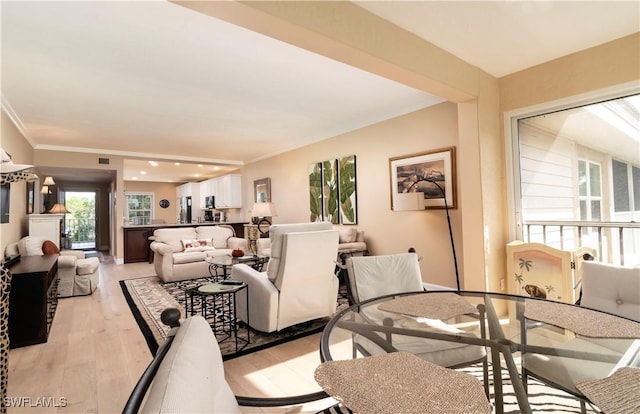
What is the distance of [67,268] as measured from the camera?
14.3 feet

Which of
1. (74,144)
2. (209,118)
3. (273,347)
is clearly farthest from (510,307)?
(74,144)

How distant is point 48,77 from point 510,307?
468 centimetres

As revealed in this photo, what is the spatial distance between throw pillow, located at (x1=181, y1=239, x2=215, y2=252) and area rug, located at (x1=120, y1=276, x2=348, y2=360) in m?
0.64

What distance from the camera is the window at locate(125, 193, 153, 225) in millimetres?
11625

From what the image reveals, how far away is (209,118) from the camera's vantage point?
479 centimetres

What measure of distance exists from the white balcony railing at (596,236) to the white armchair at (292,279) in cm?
217

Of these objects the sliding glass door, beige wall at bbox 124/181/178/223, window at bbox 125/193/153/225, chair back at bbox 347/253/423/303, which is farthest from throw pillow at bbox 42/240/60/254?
beige wall at bbox 124/181/178/223

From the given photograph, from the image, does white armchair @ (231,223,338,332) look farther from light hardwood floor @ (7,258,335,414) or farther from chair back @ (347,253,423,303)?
chair back @ (347,253,423,303)

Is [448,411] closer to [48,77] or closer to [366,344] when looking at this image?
[366,344]

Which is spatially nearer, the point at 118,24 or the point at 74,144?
the point at 118,24

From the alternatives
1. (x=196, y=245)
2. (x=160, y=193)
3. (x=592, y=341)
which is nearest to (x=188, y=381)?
(x=592, y=341)

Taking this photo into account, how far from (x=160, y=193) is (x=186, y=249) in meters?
7.70

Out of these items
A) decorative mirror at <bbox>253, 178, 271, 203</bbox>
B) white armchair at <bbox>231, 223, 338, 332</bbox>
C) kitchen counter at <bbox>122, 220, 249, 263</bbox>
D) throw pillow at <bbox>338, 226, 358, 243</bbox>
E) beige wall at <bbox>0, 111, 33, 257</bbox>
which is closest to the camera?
white armchair at <bbox>231, 223, 338, 332</bbox>

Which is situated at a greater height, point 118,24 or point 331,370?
point 118,24
